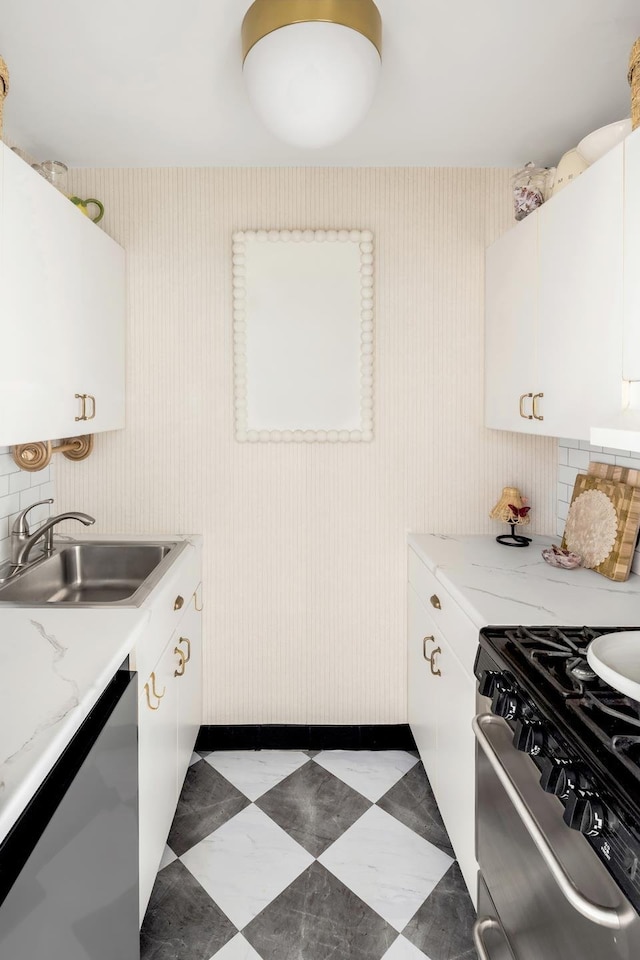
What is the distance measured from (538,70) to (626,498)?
1.33 meters

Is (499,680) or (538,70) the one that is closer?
(499,680)

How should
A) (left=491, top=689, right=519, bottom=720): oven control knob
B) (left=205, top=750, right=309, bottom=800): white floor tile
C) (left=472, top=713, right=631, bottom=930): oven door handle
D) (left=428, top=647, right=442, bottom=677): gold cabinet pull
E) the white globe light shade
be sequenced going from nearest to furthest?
(left=472, top=713, right=631, bottom=930): oven door handle, (left=491, top=689, right=519, bottom=720): oven control knob, the white globe light shade, (left=428, top=647, right=442, bottom=677): gold cabinet pull, (left=205, top=750, right=309, bottom=800): white floor tile

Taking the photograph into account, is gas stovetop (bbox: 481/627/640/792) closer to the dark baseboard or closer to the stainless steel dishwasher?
the stainless steel dishwasher

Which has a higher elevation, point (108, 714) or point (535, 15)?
point (535, 15)

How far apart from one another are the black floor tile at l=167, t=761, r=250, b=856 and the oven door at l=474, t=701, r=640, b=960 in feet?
3.33

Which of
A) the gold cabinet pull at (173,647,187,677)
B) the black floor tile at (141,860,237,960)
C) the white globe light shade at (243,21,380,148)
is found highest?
the white globe light shade at (243,21,380,148)

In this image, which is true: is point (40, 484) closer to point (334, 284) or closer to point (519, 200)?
point (334, 284)

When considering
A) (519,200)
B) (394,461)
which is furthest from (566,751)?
(519,200)

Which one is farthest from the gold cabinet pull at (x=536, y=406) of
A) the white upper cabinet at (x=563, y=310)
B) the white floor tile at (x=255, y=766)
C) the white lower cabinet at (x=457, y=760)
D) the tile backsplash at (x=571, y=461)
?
the white floor tile at (x=255, y=766)

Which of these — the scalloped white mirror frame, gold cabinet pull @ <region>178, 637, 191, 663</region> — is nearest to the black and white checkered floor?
gold cabinet pull @ <region>178, 637, 191, 663</region>

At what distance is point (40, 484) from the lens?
239 centimetres

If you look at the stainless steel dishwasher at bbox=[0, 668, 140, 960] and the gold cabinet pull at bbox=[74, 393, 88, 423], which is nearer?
the stainless steel dishwasher at bbox=[0, 668, 140, 960]

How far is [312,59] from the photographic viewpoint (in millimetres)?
1448

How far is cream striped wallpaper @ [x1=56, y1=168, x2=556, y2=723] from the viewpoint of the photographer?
248cm
